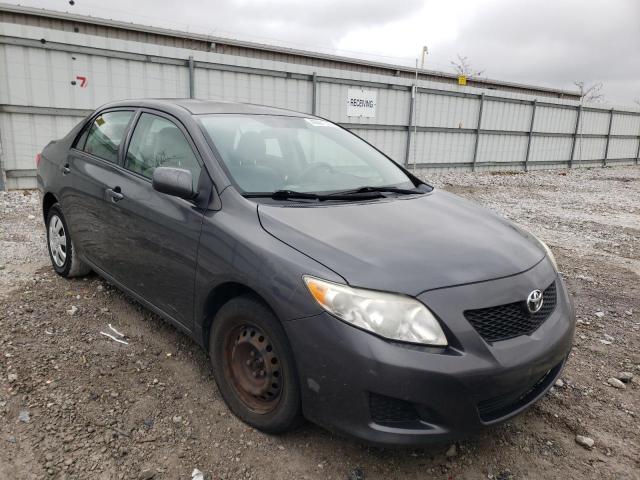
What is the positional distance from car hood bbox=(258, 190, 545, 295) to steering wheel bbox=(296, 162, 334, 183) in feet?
1.21

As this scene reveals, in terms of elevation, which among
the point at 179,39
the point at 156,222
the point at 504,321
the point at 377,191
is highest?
the point at 179,39

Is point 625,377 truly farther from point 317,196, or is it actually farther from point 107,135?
point 107,135

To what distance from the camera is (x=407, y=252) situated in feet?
7.06

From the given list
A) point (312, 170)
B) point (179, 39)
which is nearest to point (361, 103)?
point (179, 39)

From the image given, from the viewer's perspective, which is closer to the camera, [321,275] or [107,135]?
[321,275]

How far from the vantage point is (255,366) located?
2.31 meters

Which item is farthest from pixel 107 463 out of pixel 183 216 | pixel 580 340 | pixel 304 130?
pixel 580 340

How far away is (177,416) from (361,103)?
11.6 meters

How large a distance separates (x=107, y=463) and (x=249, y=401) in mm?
675

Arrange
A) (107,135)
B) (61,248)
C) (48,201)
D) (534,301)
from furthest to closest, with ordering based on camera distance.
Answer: (48,201) < (61,248) < (107,135) < (534,301)

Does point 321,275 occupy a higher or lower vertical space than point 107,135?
lower

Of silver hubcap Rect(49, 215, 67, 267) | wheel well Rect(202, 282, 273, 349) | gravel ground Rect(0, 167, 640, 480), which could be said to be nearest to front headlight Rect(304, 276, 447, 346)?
wheel well Rect(202, 282, 273, 349)

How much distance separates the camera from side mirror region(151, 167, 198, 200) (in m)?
2.54

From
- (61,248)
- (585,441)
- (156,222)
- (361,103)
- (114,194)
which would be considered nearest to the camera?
(585,441)
